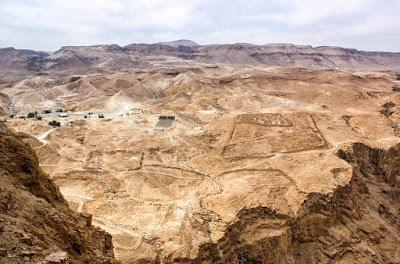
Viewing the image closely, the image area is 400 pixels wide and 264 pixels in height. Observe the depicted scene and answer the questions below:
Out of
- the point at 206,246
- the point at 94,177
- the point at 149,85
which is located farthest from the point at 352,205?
the point at 149,85

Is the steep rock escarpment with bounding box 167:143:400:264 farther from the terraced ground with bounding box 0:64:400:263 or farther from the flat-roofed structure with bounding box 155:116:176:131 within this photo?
the flat-roofed structure with bounding box 155:116:176:131

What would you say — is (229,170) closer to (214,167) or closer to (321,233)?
(214,167)

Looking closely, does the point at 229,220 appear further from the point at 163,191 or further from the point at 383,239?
the point at 383,239

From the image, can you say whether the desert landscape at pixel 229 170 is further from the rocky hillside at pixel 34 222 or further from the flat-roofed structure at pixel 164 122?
the rocky hillside at pixel 34 222

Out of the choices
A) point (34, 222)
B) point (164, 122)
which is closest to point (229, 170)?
point (164, 122)

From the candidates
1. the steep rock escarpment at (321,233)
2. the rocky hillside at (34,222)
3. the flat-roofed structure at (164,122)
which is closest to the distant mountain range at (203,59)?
the flat-roofed structure at (164,122)

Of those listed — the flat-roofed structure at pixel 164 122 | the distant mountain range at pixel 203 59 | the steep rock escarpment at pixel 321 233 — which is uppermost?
the distant mountain range at pixel 203 59

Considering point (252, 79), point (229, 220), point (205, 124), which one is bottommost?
point (229, 220)
